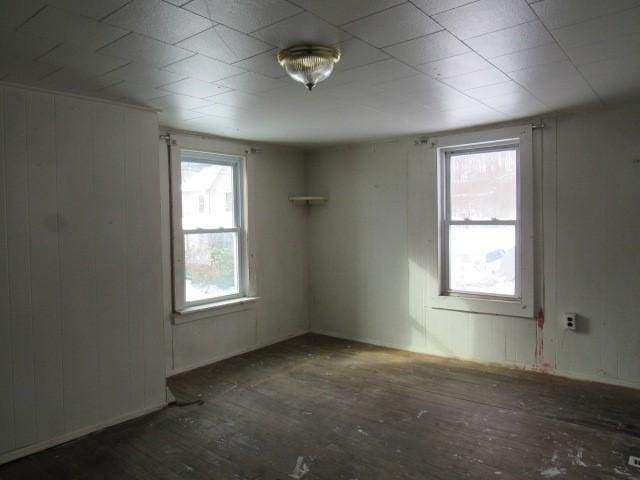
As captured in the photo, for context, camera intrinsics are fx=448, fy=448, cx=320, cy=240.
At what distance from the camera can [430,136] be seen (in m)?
4.51

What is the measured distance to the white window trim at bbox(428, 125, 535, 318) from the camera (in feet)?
13.0

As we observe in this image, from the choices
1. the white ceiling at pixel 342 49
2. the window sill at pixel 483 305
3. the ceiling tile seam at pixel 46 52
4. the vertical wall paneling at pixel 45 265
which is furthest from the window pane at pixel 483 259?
the ceiling tile seam at pixel 46 52

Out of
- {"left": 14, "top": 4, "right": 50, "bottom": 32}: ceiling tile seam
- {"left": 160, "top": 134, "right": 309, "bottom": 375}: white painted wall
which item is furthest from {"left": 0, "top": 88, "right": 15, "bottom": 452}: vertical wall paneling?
{"left": 160, "top": 134, "right": 309, "bottom": 375}: white painted wall

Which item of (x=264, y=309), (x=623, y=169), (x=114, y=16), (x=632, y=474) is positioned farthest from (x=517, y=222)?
(x=114, y=16)

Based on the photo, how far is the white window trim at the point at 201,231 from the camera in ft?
13.5

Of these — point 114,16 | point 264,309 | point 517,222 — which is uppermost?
point 114,16

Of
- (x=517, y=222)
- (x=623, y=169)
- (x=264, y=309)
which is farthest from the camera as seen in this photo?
(x=264, y=309)

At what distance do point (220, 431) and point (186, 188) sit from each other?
2299 millimetres

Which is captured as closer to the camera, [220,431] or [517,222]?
[220,431]

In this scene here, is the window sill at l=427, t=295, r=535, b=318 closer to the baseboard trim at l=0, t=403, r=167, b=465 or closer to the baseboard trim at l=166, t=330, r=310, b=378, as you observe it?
the baseboard trim at l=166, t=330, r=310, b=378

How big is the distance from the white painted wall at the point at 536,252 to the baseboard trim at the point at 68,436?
254cm

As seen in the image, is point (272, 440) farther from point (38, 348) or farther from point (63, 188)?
point (63, 188)

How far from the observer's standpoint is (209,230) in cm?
448

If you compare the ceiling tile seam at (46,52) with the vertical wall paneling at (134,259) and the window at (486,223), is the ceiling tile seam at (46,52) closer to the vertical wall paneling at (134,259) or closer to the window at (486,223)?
the vertical wall paneling at (134,259)
